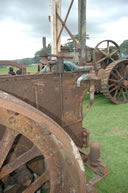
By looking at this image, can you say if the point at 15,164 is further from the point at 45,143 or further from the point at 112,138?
the point at 112,138

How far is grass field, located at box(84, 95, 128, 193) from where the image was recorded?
1972mm

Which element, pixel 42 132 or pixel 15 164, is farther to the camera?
pixel 15 164

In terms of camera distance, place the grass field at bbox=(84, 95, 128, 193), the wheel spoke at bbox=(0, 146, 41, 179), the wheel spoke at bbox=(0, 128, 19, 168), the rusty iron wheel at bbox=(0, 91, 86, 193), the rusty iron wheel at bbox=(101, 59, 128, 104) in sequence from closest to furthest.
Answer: the rusty iron wheel at bbox=(0, 91, 86, 193), the wheel spoke at bbox=(0, 128, 19, 168), the wheel spoke at bbox=(0, 146, 41, 179), the grass field at bbox=(84, 95, 128, 193), the rusty iron wheel at bbox=(101, 59, 128, 104)

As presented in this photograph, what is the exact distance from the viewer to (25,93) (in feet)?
4.86

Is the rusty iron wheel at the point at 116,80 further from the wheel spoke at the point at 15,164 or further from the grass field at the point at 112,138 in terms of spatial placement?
the wheel spoke at the point at 15,164

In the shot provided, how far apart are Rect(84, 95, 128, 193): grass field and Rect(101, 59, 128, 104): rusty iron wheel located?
0.43 m

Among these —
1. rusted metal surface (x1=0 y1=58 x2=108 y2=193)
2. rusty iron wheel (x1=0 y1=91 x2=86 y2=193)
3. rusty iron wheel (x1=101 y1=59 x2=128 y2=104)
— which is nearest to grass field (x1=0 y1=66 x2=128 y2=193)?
rusty iron wheel (x1=101 y1=59 x2=128 y2=104)

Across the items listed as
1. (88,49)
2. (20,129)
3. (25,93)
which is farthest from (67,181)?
(88,49)

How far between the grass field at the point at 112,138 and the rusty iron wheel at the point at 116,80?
43cm

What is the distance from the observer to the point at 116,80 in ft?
17.8

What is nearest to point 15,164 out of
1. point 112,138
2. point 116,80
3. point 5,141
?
point 5,141

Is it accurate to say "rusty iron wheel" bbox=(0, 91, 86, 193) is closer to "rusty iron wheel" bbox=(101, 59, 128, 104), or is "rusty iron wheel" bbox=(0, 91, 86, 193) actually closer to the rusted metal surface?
the rusted metal surface

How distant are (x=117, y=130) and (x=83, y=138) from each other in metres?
1.64

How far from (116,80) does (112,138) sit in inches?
117
